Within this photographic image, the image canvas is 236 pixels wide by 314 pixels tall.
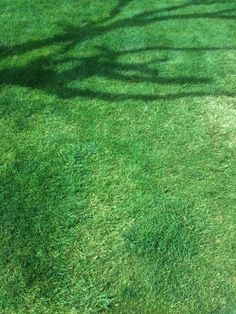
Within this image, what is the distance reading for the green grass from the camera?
11.0 ft

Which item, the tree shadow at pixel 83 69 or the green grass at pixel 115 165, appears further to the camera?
the tree shadow at pixel 83 69

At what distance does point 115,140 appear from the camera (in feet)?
14.9

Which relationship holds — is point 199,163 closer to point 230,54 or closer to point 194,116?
point 194,116

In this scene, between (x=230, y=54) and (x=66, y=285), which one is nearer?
(x=66, y=285)

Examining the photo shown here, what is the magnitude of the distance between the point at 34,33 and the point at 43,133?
7.21ft

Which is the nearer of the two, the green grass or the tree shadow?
the green grass

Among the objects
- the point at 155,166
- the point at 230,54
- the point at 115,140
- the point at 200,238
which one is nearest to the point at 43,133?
the point at 115,140

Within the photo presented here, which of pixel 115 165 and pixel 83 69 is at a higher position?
pixel 83 69

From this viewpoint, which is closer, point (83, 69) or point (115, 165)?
point (115, 165)

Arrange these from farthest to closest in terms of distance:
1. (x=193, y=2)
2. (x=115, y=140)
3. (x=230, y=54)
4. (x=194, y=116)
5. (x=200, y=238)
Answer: (x=193, y=2) → (x=230, y=54) → (x=194, y=116) → (x=115, y=140) → (x=200, y=238)

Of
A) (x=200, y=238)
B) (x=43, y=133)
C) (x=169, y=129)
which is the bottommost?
(x=200, y=238)

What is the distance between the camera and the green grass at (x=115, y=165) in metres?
3.34

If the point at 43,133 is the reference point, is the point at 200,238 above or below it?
below

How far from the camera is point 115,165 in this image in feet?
14.0
